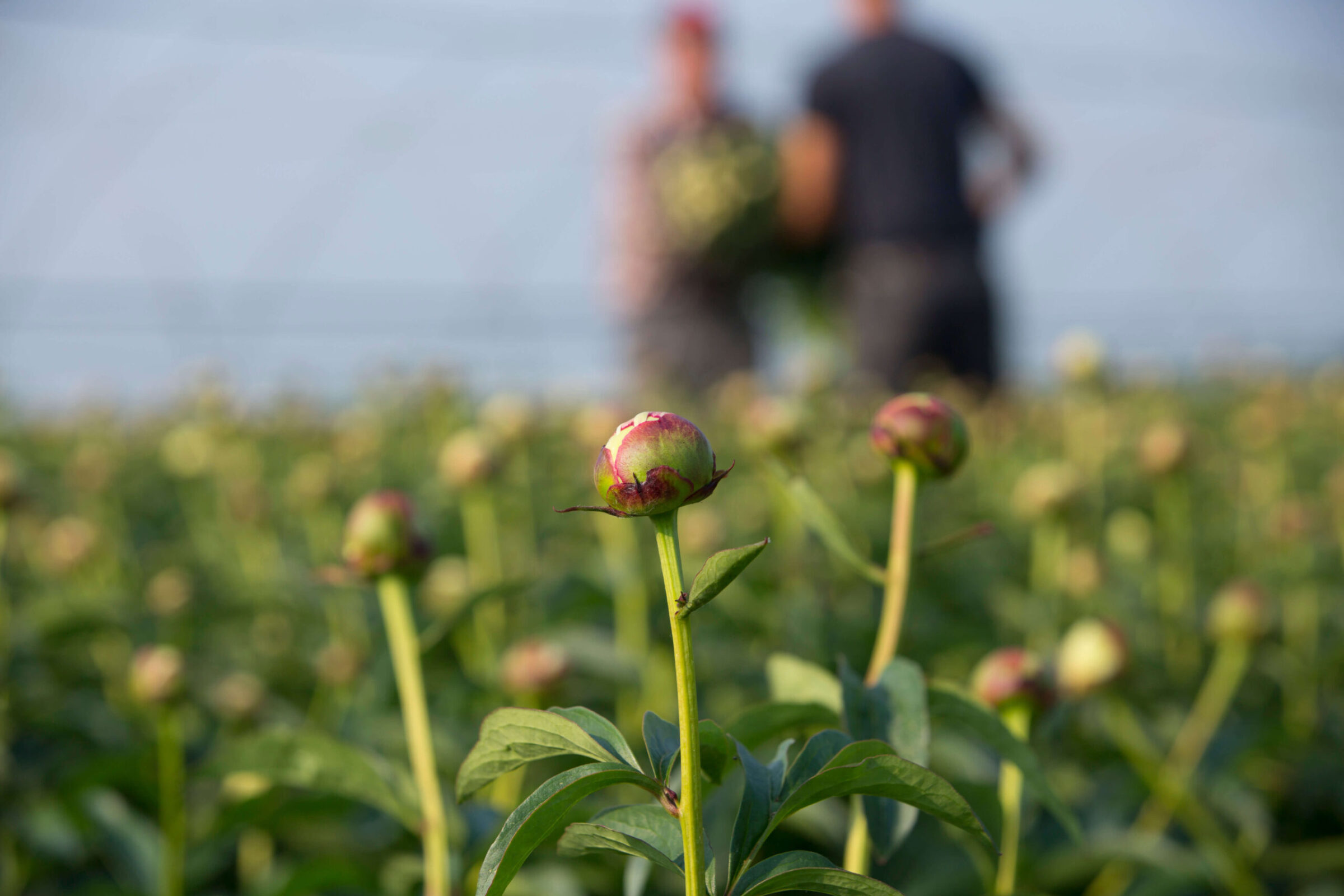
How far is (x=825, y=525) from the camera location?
0.56 metres

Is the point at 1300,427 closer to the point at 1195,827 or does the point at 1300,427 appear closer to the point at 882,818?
the point at 1195,827

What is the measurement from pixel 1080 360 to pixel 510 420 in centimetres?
78

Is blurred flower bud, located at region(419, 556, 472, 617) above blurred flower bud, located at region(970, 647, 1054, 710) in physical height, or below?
below

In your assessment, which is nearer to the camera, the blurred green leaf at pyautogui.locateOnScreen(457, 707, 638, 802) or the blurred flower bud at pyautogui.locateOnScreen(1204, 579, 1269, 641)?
the blurred green leaf at pyautogui.locateOnScreen(457, 707, 638, 802)

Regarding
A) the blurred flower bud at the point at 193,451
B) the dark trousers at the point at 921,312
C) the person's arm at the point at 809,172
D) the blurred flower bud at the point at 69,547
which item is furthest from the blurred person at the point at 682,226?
the blurred flower bud at the point at 69,547

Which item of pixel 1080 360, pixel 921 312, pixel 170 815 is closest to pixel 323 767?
pixel 170 815

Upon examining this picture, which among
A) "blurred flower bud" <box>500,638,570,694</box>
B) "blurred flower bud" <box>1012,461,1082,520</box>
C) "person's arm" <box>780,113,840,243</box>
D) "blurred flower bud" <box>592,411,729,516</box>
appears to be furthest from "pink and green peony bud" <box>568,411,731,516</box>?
"person's arm" <box>780,113,840,243</box>

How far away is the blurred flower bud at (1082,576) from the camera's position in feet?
4.54

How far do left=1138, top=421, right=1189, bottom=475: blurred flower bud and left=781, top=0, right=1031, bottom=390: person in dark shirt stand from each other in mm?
2982

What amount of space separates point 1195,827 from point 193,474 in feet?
5.90

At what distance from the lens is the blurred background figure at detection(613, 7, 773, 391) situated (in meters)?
4.63

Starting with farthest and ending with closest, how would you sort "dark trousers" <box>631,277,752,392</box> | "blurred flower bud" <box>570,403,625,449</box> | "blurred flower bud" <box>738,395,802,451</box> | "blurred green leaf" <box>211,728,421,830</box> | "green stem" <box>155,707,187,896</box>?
"dark trousers" <box>631,277,752,392</box>, "blurred flower bud" <box>570,403,625,449</box>, "blurred flower bud" <box>738,395,802,451</box>, "green stem" <box>155,707,187,896</box>, "blurred green leaf" <box>211,728,421,830</box>

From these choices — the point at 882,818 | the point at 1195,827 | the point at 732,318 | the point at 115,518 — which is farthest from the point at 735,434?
the point at 732,318

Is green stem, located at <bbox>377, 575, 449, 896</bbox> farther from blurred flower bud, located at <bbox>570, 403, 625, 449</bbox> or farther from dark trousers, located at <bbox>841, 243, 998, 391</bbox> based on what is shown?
dark trousers, located at <bbox>841, 243, 998, 391</bbox>
